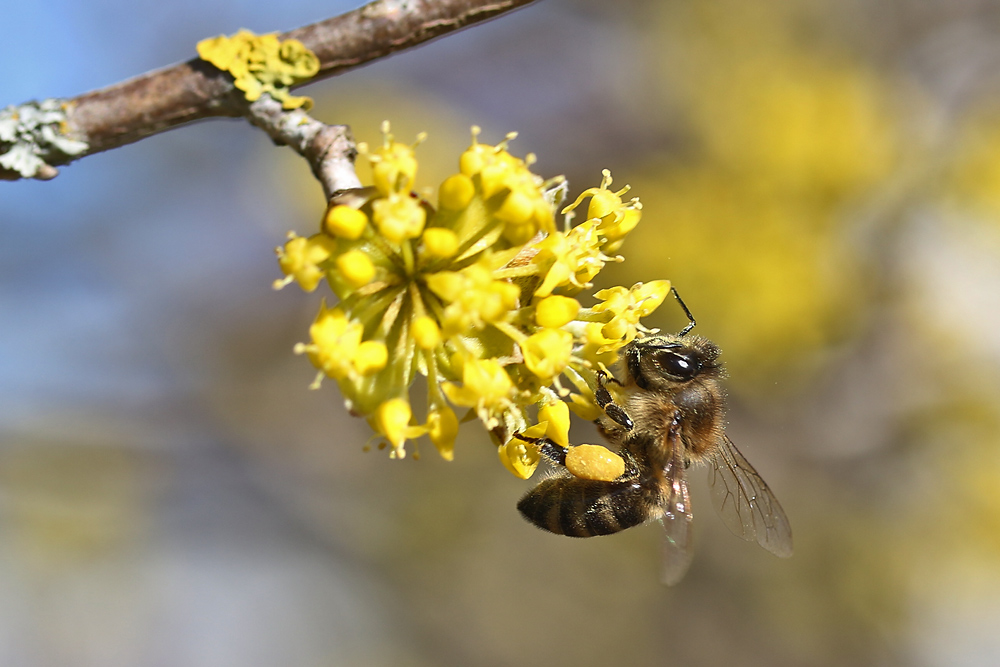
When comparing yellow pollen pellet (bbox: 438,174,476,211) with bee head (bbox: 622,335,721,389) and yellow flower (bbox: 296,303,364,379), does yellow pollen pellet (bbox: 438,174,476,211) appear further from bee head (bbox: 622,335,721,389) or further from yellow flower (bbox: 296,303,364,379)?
bee head (bbox: 622,335,721,389)

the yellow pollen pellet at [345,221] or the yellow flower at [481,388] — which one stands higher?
the yellow pollen pellet at [345,221]

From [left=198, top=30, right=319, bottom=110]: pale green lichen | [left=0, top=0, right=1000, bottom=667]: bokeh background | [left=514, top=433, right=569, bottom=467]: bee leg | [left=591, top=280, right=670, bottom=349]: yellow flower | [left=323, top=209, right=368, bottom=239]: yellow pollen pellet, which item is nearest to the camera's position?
[left=323, top=209, right=368, bottom=239]: yellow pollen pellet

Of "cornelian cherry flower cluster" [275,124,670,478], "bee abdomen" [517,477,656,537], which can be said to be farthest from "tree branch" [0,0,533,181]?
"bee abdomen" [517,477,656,537]

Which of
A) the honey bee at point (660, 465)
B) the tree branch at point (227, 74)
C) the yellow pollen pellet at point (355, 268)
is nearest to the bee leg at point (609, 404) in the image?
the honey bee at point (660, 465)

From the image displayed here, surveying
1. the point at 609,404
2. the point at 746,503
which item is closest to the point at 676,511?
the point at 746,503

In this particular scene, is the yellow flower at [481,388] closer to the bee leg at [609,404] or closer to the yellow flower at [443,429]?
the yellow flower at [443,429]

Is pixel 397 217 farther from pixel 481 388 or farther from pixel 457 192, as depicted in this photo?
pixel 481 388

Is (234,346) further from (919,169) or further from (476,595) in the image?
(919,169)
